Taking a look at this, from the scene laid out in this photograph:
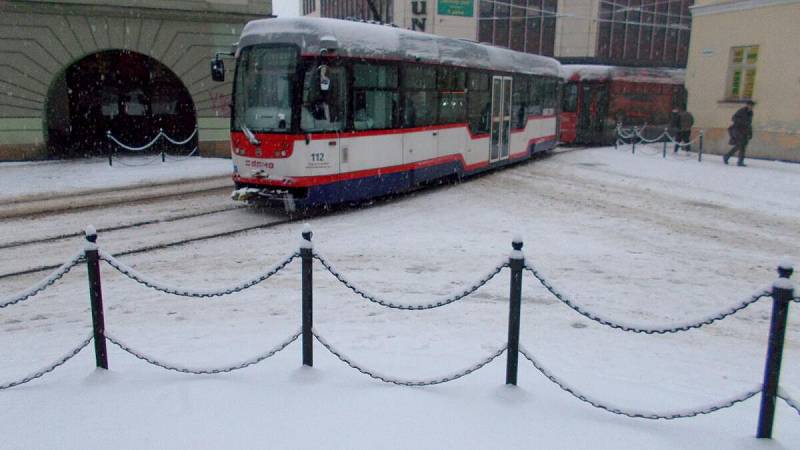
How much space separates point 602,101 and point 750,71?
644 centimetres

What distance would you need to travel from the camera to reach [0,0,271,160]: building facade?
17906 mm

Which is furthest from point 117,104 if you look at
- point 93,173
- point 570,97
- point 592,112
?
point 592,112

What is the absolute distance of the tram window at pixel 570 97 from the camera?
2602cm

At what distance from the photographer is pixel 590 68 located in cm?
2577

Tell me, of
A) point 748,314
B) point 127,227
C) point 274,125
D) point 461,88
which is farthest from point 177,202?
point 748,314

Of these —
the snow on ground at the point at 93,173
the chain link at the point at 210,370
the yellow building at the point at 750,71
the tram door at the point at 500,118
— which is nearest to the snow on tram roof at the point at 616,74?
the yellow building at the point at 750,71

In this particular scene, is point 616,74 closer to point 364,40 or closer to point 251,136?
point 364,40

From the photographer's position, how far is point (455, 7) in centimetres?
2884

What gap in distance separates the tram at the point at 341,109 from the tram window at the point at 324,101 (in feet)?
0.06

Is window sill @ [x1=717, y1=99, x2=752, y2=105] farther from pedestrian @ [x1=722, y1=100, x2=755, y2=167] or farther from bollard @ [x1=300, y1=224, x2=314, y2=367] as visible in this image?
bollard @ [x1=300, y1=224, x2=314, y2=367]

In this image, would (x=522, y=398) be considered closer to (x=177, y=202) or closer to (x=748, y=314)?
(x=748, y=314)

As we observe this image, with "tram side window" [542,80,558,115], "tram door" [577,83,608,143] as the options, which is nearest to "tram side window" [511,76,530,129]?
"tram side window" [542,80,558,115]

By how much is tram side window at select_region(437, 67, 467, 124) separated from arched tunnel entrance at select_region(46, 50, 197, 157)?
11.7 metres

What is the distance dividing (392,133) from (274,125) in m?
2.60
